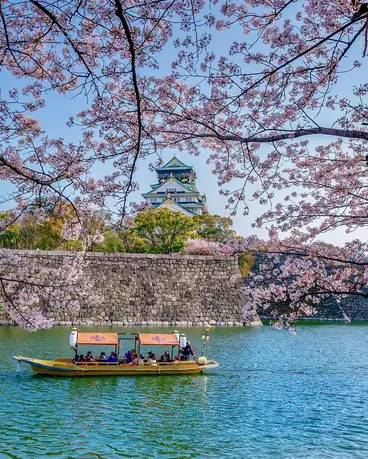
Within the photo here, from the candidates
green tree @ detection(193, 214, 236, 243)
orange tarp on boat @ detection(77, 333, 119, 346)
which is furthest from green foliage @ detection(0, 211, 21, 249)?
orange tarp on boat @ detection(77, 333, 119, 346)

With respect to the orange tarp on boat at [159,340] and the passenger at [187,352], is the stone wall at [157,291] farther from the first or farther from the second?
the passenger at [187,352]

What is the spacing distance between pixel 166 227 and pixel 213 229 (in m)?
5.39

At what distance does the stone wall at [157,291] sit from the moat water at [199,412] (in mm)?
8417

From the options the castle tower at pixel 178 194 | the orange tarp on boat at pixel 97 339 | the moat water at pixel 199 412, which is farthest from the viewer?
the castle tower at pixel 178 194

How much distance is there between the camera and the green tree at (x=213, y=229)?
122 ft

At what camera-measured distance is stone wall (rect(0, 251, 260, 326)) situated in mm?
24047

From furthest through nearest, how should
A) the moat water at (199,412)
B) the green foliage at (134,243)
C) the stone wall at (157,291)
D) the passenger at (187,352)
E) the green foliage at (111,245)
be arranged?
the green foliage at (111,245), the green foliage at (134,243), the stone wall at (157,291), the passenger at (187,352), the moat water at (199,412)

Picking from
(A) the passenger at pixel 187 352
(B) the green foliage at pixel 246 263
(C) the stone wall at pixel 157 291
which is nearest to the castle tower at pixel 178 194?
(B) the green foliage at pixel 246 263

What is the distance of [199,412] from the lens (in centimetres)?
942

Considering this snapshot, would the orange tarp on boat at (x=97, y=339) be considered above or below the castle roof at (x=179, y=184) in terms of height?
below

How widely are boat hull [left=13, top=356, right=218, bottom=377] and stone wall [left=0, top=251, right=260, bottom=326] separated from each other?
36.2 ft

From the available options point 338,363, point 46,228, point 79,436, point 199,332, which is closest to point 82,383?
point 79,436

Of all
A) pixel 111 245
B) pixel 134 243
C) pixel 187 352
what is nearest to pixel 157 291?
pixel 134 243

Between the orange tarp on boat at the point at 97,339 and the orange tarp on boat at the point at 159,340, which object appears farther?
the orange tarp on boat at the point at 159,340
